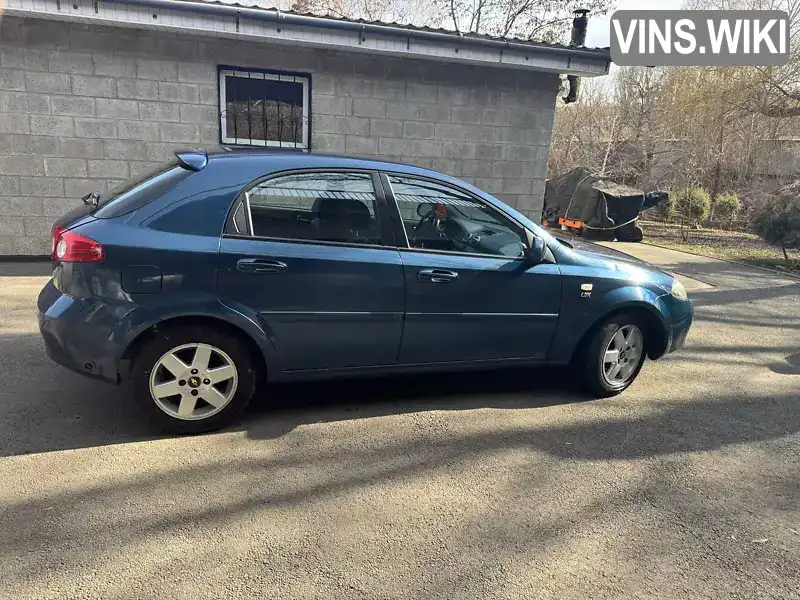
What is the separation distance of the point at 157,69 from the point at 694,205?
1522 centimetres

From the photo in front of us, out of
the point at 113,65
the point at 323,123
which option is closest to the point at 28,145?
the point at 113,65

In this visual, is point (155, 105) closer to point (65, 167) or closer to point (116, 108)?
point (116, 108)

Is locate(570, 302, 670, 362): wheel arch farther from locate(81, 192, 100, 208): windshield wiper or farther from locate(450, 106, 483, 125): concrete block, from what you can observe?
locate(450, 106, 483, 125): concrete block

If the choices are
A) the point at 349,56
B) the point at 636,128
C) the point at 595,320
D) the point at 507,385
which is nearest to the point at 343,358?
the point at 507,385

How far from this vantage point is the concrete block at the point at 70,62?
715cm

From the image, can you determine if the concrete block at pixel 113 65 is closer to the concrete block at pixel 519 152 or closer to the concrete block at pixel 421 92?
the concrete block at pixel 421 92

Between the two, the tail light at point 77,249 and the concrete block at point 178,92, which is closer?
the tail light at point 77,249

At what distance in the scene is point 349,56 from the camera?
7.93 metres

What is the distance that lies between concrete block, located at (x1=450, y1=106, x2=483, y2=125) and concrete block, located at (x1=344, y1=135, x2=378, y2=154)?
125cm

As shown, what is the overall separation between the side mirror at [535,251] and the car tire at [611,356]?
0.75 meters

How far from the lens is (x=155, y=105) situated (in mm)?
7551

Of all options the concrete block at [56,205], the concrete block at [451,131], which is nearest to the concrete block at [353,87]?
the concrete block at [451,131]

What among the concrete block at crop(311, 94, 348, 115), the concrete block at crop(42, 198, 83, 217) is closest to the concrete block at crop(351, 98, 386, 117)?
the concrete block at crop(311, 94, 348, 115)

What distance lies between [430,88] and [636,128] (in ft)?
63.5
